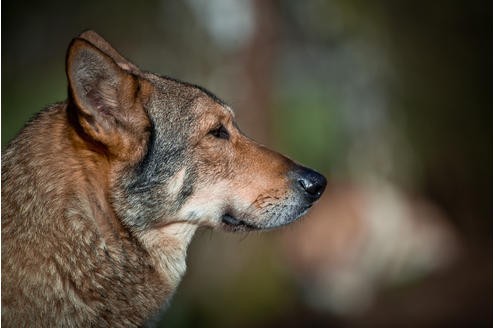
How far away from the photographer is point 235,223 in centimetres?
425

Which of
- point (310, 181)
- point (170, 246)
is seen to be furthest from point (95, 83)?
point (310, 181)

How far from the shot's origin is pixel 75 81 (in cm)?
354

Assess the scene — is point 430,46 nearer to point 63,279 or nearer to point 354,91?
point 354,91

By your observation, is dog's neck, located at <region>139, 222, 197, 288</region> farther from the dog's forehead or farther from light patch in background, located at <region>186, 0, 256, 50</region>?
light patch in background, located at <region>186, 0, 256, 50</region>

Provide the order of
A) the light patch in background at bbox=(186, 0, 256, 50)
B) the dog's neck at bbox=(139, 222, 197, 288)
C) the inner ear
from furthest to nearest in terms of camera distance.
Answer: the light patch in background at bbox=(186, 0, 256, 50), the dog's neck at bbox=(139, 222, 197, 288), the inner ear

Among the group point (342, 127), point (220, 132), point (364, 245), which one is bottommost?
point (220, 132)

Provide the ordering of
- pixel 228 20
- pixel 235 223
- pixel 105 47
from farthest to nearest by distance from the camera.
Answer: pixel 228 20, pixel 105 47, pixel 235 223

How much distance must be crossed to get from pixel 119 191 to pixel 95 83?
23.2 inches

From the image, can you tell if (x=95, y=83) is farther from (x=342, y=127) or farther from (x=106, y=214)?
(x=342, y=127)

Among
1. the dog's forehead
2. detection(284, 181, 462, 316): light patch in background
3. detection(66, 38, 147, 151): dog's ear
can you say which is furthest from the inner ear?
detection(284, 181, 462, 316): light patch in background

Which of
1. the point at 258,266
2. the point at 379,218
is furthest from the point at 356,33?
the point at 258,266

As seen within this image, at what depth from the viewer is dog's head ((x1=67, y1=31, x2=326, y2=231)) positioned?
3.74m

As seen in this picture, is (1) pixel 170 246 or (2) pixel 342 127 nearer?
(1) pixel 170 246

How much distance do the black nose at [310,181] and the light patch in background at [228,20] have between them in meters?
6.99
